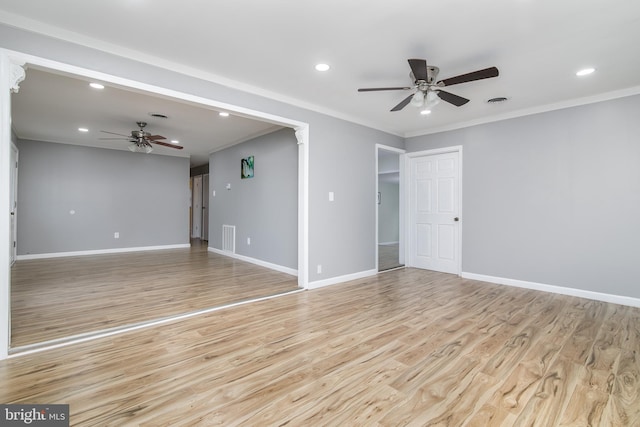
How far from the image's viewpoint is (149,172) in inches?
305

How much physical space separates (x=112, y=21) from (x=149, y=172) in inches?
242

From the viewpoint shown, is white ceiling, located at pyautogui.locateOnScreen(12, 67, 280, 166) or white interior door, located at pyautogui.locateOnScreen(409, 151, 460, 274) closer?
white ceiling, located at pyautogui.locateOnScreen(12, 67, 280, 166)

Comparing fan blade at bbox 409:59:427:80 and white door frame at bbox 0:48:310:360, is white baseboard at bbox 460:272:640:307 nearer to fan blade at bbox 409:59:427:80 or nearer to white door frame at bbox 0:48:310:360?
fan blade at bbox 409:59:427:80

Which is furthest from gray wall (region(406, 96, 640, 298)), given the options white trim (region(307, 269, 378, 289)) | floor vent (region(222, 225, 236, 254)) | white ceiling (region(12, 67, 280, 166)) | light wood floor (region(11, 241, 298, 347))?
floor vent (region(222, 225, 236, 254))

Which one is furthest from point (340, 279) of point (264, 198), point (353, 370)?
point (353, 370)

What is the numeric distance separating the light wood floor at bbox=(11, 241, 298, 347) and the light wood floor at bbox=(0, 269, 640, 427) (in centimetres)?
48

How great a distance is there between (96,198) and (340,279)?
630cm

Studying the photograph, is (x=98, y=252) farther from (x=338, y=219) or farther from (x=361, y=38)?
(x=361, y=38)

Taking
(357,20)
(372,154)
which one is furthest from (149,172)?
(357,20)

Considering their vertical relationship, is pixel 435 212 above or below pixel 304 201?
below

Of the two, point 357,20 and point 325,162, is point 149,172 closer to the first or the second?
point 325,162

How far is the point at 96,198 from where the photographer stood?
7043 millimetres

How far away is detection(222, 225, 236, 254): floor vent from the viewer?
656 cm

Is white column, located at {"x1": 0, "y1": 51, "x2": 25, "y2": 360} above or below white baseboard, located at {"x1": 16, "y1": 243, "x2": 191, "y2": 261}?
above
